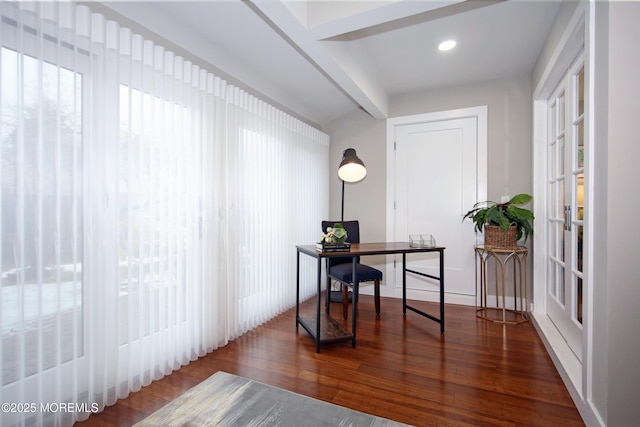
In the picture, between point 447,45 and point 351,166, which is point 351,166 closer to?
point 351,166

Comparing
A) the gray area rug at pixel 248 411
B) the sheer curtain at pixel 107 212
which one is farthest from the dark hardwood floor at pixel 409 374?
the gray area rug at pixel 248 411

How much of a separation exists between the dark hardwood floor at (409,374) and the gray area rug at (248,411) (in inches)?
35.4

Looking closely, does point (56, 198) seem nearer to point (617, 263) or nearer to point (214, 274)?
point (214, 274)

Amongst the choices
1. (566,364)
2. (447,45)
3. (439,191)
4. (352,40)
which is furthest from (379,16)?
(566,364)

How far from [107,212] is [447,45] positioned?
3.09m

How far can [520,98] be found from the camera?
340cm

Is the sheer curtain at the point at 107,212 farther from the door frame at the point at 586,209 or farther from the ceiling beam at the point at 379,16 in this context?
the door frame at the point at 586,209

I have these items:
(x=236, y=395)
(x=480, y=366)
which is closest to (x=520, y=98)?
(x=480, y=366)

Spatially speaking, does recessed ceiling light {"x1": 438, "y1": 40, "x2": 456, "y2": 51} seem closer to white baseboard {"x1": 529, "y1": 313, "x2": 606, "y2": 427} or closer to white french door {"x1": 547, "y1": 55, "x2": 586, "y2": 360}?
white french door {"x1": 547, "y1": 55, "x2": 586, "y2": 360}

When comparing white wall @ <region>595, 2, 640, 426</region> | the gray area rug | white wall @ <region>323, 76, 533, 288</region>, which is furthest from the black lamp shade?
the gray area rug

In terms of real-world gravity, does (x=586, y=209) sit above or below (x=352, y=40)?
below

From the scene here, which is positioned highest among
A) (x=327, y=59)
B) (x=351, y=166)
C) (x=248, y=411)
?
(x=327, y=59)

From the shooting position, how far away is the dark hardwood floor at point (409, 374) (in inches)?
66.4

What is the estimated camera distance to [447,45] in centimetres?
282
